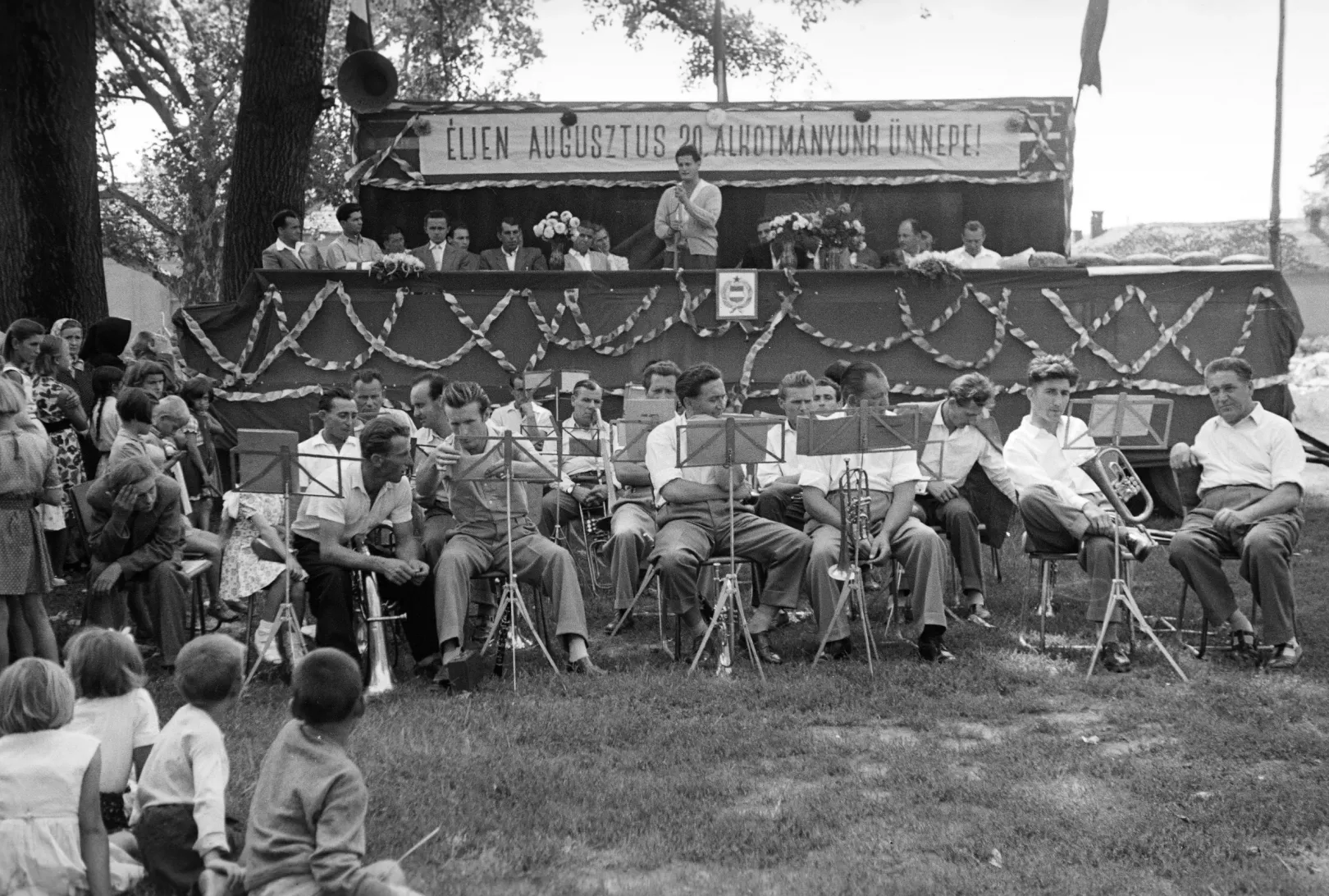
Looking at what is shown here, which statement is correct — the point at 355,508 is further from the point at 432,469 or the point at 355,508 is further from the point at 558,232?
the point at 558,232

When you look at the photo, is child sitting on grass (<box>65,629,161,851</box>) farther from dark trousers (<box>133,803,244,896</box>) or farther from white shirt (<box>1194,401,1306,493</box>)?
white shirt (<box>1194,401,1306,493</box>)

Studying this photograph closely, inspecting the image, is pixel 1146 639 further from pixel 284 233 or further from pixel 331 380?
pixel 284 233

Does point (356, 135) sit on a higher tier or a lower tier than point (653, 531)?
higher

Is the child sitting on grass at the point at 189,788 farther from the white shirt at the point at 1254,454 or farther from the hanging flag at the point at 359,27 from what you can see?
the hanging flag at the point at 359,27

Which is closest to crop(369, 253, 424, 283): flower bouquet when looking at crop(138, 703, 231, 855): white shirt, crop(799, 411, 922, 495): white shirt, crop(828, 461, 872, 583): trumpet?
crop(799, 411, 922, 495): white shirt

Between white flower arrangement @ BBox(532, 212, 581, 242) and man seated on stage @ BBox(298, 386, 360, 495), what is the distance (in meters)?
6.71

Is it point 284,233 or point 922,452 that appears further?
point 284,233

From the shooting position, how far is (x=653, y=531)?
28.3ft

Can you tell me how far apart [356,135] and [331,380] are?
4.48 metres

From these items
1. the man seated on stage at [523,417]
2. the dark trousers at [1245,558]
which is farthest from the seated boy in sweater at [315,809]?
the man seated on stage at [523,417]

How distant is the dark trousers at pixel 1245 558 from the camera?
7.46 metres

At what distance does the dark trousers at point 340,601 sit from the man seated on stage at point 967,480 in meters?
3.09

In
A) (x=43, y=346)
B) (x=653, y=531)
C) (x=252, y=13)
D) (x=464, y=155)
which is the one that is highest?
(x=252, y=13)

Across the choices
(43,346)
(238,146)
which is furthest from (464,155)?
(43,346)
